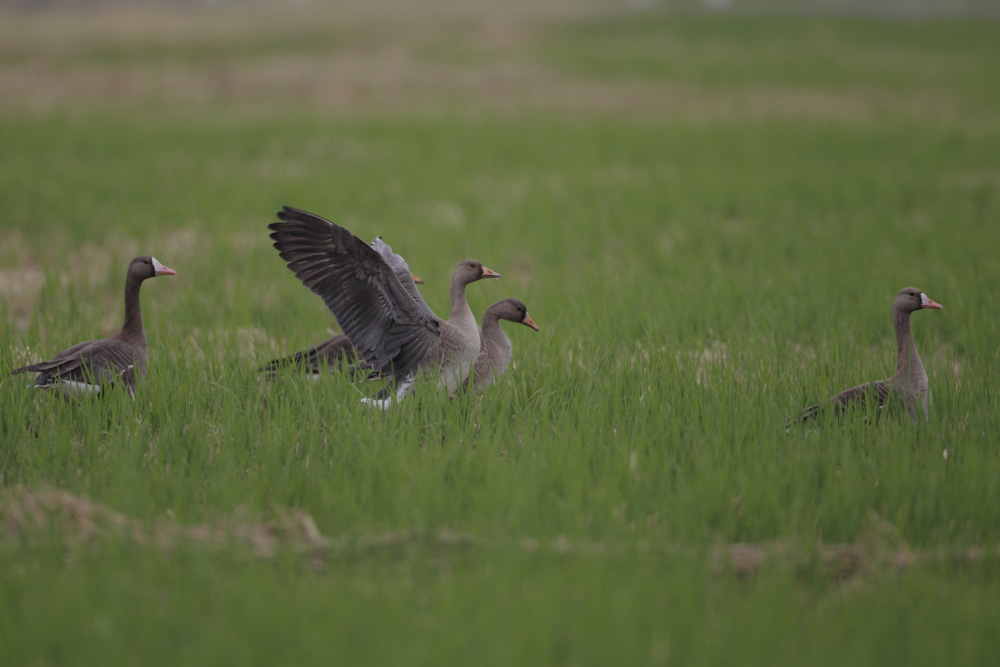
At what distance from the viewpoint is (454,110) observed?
23.6 meters

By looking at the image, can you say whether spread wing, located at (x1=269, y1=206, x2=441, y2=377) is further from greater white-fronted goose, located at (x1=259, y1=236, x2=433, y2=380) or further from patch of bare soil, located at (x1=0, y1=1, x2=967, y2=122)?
patch of bare soil, located at (x1=0, y1=1, x2=967, y2=122)

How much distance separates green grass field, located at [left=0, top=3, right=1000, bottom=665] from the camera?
3092 millimetres

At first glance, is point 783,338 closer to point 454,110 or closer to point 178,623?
point 178,623

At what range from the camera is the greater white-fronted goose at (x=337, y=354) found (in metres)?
5.54

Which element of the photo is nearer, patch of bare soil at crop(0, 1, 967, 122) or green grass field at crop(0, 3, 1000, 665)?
green grass field at crop(0, 3, 1000, 665)

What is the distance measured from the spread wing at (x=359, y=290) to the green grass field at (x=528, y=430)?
34cm

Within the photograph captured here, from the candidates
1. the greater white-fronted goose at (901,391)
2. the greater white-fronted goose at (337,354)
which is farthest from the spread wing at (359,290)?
the greater white-fronted goose at (901,391)

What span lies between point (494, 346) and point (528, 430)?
0.91m

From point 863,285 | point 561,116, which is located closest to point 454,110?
point 561,116

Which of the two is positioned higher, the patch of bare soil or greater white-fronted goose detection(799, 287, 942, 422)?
the patch of bare soil

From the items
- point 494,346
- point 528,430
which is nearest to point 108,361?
point 494,346

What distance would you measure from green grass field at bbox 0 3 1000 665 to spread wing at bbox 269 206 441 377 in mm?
335

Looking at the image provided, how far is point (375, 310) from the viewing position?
5.21 metres

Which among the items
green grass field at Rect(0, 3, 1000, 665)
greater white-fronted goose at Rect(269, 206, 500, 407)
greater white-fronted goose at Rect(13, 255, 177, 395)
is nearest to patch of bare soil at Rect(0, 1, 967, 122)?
green grass field at Rect(0, 3, 1000, 665)
